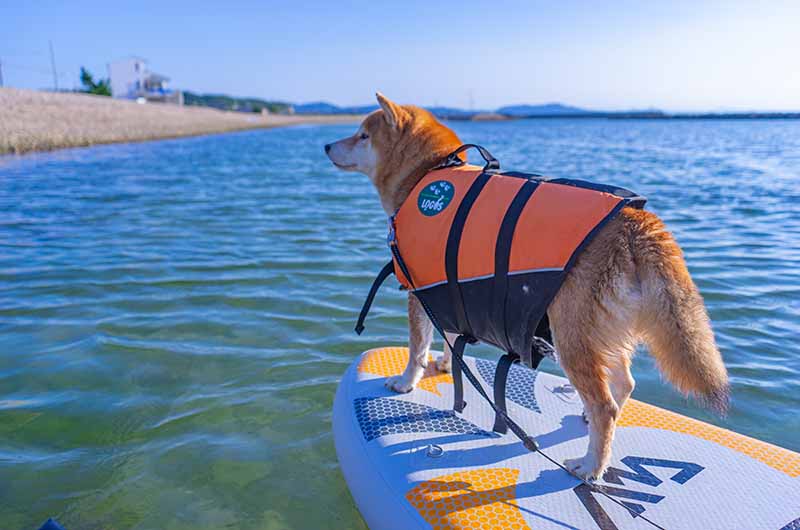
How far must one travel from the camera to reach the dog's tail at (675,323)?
2.63m

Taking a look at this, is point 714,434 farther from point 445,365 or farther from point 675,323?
point 445,365

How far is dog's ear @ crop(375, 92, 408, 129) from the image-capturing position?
4434 mm

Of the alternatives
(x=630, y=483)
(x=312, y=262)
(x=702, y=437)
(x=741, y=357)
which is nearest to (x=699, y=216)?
(x=741, y=357)

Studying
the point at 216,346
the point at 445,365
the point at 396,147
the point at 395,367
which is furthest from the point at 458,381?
the point at 216,346

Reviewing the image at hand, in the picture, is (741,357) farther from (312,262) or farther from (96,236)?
(96,236)

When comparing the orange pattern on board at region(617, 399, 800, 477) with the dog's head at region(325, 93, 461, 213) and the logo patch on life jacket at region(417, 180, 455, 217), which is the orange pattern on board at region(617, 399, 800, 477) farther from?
the dog's head at region(325, 93, 461, 213)

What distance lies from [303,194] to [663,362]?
14.6m

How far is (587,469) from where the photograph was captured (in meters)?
3.29

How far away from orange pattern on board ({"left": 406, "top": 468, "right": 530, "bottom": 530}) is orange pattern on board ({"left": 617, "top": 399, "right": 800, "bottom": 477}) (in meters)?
1.13

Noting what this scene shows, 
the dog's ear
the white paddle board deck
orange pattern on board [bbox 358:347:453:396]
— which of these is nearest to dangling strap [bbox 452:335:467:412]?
the white paddle board deck

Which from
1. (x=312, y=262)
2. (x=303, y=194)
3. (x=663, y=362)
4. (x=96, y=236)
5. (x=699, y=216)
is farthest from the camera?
(x=303, y=194)

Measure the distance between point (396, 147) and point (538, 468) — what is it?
8.58 feet

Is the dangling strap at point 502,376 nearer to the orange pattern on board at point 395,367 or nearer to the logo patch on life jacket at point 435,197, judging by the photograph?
the orange pattern on board at point 395,367

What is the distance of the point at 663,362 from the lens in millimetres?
2773
